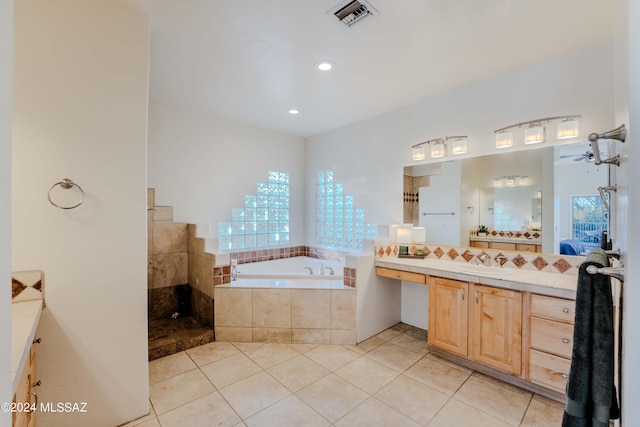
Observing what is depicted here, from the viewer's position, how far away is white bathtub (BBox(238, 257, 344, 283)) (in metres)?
3.14

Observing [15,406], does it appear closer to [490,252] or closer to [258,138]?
[490,252]

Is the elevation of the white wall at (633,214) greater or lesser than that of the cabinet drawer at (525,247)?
greater

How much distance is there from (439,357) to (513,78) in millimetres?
2622

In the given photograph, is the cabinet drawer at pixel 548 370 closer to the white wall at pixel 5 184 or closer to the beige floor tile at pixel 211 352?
the beige floor tile at pixel 211 352

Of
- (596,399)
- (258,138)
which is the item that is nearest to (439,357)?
(596,399)

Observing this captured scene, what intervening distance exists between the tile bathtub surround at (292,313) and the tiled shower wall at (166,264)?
0.55 metres

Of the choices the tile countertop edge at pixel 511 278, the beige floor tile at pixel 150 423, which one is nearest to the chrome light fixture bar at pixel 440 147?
the tile countertop edge at pixel 511 278

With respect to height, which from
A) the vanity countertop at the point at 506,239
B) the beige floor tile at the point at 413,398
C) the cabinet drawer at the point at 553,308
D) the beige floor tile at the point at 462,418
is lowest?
the beige floor tile at the point at 462,418

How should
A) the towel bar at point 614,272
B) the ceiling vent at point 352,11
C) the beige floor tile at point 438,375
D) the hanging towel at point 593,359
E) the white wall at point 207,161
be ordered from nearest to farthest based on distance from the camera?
the towel bar at point 614,272 → the hanging towel at point 593,359 → the ceiling vent at point 352,11 → the beige floor tile at point 438,375 → the white wall at point 207,161

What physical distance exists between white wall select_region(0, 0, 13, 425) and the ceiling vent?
172 centimetres

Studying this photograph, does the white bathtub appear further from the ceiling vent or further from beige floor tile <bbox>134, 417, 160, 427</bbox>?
the ceiling vent

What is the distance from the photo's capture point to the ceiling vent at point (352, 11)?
67.7 inches

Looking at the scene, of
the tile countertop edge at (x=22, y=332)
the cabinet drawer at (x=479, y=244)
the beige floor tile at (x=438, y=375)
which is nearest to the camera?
the tile countertop edge at (x=22, y=332)

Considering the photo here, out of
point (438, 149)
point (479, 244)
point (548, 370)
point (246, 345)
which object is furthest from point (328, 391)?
point (438, 149)
